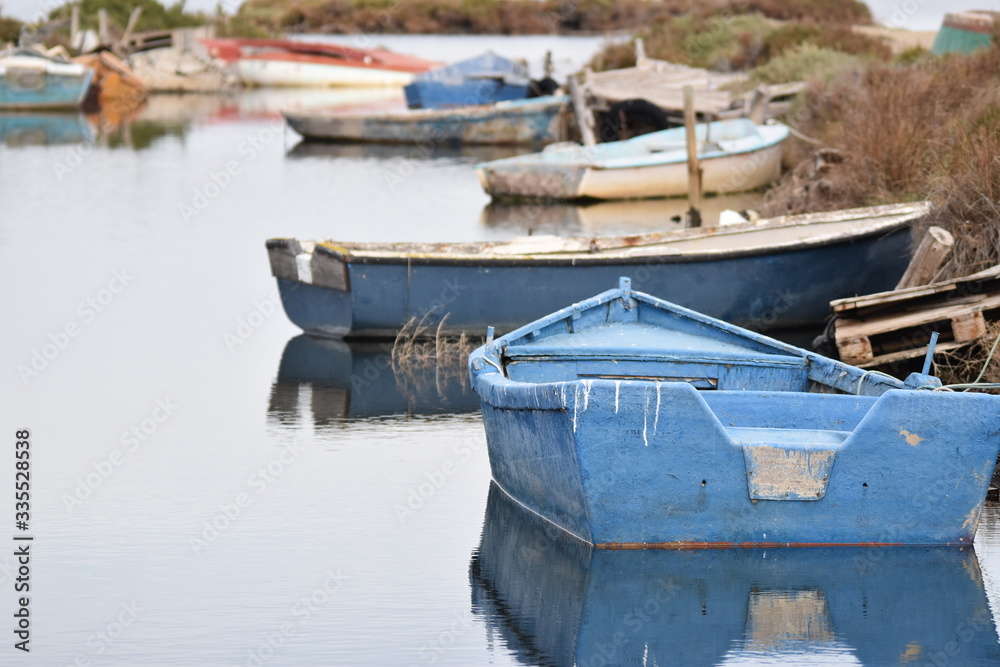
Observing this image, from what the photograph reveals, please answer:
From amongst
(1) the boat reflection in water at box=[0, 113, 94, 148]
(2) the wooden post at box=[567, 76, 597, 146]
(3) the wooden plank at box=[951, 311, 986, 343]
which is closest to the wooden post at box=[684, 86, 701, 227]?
(2) the wooden post at box=[567, 76, 597, 146]

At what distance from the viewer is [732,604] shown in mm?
6547

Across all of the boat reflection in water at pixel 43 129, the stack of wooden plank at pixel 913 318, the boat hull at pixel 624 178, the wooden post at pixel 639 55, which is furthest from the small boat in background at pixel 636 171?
the wooden post at pixel 639 55

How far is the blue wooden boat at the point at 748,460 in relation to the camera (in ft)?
21.9

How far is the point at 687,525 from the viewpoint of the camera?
6.91 meters

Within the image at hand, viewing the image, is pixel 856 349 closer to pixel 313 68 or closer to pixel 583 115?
pixel 583 115

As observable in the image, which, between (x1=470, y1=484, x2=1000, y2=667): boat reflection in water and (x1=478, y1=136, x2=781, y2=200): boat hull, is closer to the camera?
(x1=470, y1=484, x2=1000, y2=667): boat reflection in water

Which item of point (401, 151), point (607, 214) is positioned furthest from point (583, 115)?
point (607, 214)

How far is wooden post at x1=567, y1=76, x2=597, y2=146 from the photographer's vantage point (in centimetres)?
2420

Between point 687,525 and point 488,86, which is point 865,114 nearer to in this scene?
point 687,525

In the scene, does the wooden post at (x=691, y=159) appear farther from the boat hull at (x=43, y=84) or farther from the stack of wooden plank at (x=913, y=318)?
the boat hull at (x=43, y=84)

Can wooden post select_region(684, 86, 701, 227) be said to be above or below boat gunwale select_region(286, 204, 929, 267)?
below

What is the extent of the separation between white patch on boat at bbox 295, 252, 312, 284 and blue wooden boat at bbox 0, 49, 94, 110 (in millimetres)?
26203

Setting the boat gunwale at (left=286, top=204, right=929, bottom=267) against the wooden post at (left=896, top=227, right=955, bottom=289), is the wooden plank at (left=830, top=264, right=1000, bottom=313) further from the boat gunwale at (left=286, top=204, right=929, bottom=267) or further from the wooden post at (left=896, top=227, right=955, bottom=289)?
the boat gunwale at (left=286, top=204, right=929, bottom=267)

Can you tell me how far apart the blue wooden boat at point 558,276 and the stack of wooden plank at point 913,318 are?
5.90 feet
